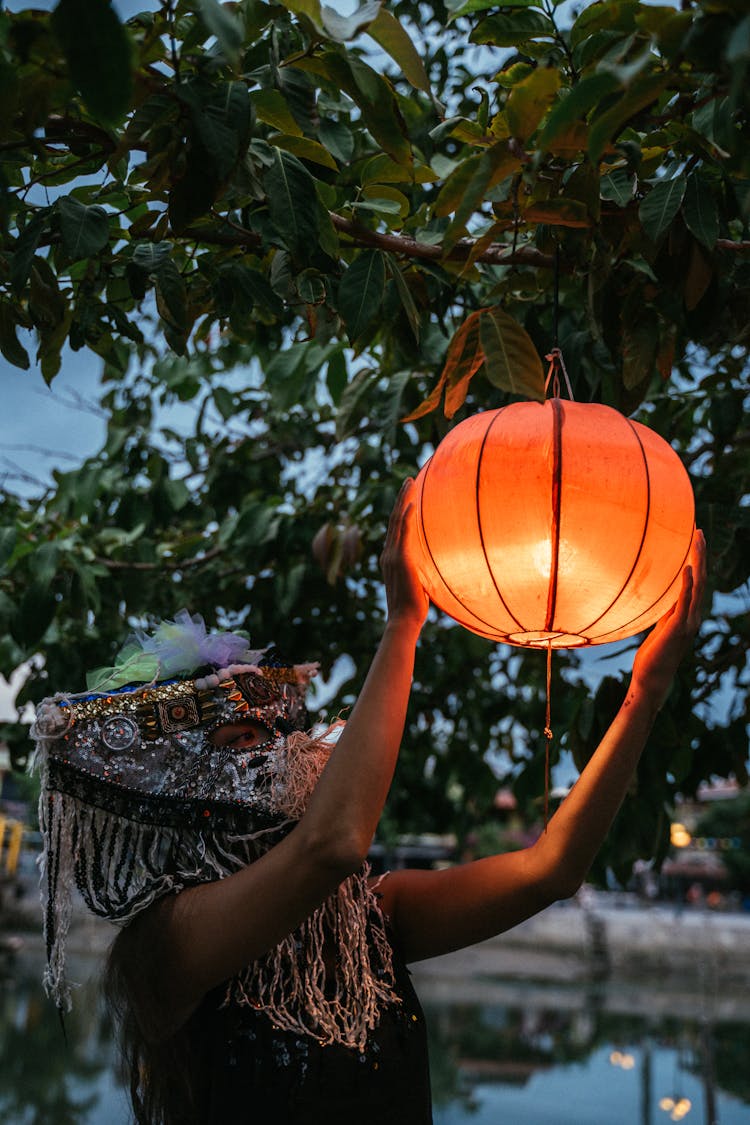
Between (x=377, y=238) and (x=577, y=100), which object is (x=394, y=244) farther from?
(x=577, y=100)

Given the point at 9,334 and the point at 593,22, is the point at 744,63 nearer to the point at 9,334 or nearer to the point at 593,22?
the point at 593,22

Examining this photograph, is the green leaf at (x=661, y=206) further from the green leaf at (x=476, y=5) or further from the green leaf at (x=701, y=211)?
the green leaf at (x=476, y=5)

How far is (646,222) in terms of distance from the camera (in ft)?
4.78

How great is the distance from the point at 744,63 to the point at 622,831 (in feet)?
7.02

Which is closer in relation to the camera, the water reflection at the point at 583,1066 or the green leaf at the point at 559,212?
the green leaf at the point at 559,212

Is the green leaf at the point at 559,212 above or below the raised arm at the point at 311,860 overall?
above

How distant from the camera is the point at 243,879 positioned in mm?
1319

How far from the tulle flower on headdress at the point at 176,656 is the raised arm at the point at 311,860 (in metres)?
0.36

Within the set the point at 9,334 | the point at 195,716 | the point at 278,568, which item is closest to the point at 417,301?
the point at 9,334

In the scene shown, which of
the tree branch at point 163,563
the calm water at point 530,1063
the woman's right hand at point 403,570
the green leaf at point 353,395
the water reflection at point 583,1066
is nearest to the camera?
the woman's right hand at point 403,570

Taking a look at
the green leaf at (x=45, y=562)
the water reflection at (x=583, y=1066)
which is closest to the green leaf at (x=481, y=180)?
the green leaf at (x=45, y=562)

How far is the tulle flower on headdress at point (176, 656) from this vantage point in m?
1.64

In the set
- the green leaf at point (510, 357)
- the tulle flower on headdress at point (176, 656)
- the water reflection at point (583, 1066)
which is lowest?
the water reflection at point (583, 1066)

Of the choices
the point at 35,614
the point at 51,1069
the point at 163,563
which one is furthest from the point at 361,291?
the point at 51,1069
